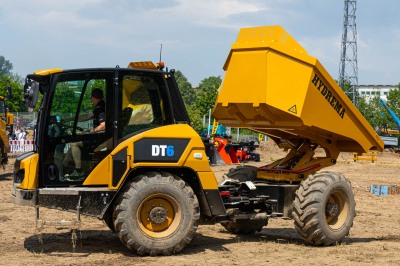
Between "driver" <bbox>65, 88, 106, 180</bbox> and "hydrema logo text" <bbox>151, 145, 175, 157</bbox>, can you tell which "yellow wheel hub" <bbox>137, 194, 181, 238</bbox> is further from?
"driver" <bbox>65, 88, 106, 180</bbox>

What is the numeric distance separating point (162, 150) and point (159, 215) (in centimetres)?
87

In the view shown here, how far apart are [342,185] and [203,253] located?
8.37 feet

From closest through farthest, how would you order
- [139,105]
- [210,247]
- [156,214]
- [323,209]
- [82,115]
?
[156,214] < [82,115] < [139,105] < [210,247] < [323,209]

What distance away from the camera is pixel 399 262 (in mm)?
8680

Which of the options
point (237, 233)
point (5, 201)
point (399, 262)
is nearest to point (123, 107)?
point (237, 233)

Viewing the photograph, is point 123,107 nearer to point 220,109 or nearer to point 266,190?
point 220,109

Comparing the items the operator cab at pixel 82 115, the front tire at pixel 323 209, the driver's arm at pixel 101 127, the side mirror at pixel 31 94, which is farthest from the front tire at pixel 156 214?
the front tire at pixel 323 209

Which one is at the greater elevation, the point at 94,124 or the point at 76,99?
the point at 76,99

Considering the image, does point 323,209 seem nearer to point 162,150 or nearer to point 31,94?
point 162,150

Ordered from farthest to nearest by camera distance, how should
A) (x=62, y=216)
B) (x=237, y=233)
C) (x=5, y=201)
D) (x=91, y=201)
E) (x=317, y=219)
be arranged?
(x=5, y=201) < (x=62, y=216) < (x=237, y=233) < (x=317, y=219) < (x=91, y=201)

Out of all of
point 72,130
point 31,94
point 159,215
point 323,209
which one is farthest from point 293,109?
point 31,94

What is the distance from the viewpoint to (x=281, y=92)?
9.56 metres

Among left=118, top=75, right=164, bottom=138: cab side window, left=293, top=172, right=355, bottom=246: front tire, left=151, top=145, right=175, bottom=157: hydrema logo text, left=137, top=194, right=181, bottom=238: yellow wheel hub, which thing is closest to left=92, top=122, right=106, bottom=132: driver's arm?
left=118, top=75, right=164, bottom=138: cab side window

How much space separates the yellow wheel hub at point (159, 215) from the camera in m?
8.69
